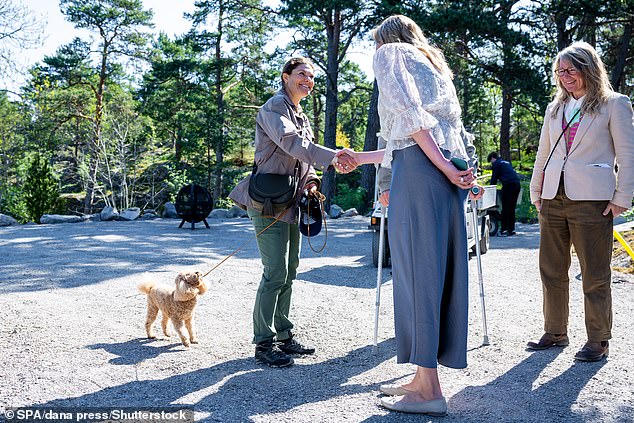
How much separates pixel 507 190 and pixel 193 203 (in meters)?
6.89

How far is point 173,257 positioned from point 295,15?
13.3 metres

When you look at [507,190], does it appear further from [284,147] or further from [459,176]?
[459,176]

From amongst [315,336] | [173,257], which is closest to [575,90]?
[315,336]

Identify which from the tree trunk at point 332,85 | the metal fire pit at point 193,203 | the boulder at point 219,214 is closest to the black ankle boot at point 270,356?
the metal fire pit at point 193,203

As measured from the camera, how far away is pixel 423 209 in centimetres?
303

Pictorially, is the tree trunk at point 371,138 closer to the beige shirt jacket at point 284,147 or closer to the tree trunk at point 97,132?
the tree trunk at point 97,132

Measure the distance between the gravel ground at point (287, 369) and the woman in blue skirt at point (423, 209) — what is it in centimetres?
30

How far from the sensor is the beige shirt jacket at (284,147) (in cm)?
365

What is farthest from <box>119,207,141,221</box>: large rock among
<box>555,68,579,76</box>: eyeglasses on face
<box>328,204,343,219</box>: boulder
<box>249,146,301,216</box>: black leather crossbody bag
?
<box>555,68,579,76</box>: eyeglasses on face

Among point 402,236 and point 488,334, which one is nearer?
point 402,236

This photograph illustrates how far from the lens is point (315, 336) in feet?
15.2

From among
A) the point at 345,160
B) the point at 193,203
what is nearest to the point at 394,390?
the point at 345,160

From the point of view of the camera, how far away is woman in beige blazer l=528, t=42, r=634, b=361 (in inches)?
154

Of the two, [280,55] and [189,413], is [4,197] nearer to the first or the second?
[280,55]
